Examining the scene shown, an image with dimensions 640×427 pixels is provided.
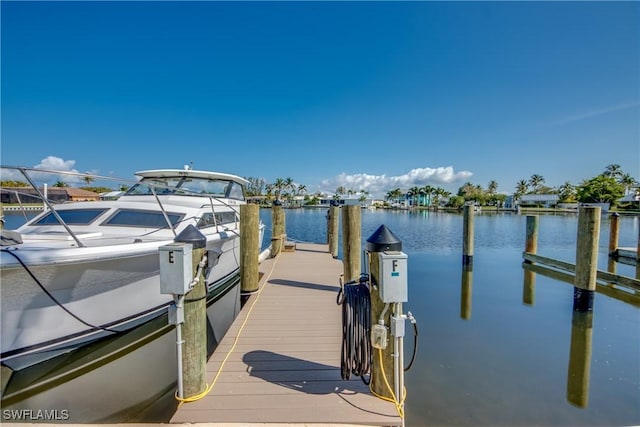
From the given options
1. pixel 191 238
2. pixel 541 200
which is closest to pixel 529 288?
pixel 191 238

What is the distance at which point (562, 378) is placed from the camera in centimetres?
459

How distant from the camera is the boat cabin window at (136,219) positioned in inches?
209

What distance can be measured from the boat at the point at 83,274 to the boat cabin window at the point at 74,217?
0.7 inches

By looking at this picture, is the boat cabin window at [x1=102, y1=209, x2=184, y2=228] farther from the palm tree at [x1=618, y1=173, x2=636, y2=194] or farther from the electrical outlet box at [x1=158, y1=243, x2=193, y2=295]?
the palm tree at [x1=618, y1=173, x2=636, y2=194]

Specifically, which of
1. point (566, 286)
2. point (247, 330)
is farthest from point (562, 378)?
point (566, 286)

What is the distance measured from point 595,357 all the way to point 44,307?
27.1ft

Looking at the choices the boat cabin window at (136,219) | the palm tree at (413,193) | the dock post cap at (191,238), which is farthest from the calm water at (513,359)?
the palm tree at (413,193)

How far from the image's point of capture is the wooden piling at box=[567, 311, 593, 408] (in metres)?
4.23

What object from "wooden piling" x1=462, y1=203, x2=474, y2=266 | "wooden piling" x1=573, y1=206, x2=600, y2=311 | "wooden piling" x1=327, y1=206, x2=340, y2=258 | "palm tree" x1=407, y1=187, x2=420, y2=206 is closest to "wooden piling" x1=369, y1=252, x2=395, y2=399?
"wooden piling" x1=573, y1=206, x2=600, y2=311

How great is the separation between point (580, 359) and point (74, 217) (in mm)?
9097

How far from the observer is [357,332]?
2.83m

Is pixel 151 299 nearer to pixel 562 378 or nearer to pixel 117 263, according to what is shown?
pixel 117 263

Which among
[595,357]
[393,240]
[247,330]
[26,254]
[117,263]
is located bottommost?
[595,357]

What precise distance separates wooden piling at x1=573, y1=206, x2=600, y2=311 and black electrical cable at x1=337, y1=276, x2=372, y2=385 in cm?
672
